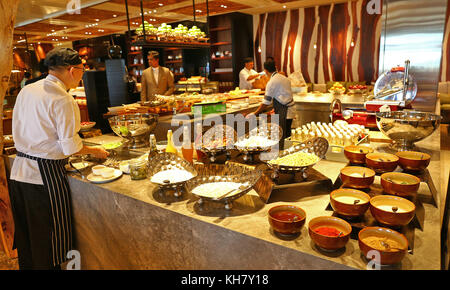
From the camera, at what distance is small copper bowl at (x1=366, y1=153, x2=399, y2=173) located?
5.39 feet

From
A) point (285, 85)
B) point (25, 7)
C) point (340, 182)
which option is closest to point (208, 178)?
point (340, 182)

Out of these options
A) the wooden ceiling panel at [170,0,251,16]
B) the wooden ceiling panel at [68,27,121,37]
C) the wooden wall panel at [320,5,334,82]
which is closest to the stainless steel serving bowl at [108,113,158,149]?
the wooden ceiling panel at [170,0,251,16]

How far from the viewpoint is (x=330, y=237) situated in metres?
1.03

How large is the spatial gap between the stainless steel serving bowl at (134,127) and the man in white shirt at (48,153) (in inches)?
16.9

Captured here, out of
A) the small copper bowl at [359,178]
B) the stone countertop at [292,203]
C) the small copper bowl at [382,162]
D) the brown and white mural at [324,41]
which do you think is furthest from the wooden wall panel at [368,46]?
the small copper bowl at [359,178]

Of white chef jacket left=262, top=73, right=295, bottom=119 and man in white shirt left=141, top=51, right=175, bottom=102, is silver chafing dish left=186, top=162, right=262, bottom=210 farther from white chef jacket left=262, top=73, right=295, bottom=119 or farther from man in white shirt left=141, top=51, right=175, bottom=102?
man in white shirt left=141, top=51, right=175, bottom=102

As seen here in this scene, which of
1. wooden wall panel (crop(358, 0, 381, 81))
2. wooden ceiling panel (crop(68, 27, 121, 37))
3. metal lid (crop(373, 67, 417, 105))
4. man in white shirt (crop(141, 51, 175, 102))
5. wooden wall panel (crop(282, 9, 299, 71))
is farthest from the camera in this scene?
wooden ceiling panel (crop(68, 27, 121, 37))

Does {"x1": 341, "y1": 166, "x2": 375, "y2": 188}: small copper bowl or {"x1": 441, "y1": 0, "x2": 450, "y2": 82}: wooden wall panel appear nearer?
{"x1": 341, "y1": 166, "x2": 375, "y2": 188}: small copper bowl

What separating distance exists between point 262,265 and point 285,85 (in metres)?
3.80

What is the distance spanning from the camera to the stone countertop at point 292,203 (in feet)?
3.41

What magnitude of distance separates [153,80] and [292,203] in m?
4.62

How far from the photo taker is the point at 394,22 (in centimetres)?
323

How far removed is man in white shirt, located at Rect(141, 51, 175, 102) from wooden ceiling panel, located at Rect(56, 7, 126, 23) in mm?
2289
